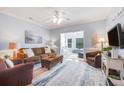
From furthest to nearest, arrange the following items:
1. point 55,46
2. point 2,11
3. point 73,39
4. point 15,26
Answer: point 73,39
point 55,46
point 15,26
point 2,11

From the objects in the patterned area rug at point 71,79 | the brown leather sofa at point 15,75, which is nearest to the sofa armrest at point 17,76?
the brown leather sofa at point 15,75

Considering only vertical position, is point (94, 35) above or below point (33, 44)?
above

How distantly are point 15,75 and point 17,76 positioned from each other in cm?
7

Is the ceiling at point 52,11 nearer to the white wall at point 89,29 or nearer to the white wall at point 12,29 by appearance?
the white wall at point 12,29

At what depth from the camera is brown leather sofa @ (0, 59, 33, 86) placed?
1.94 metres

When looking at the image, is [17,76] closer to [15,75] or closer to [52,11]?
[15,75]

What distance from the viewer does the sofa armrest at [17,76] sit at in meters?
1.93

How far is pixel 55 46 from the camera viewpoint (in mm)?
7246

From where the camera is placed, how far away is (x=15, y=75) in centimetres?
212

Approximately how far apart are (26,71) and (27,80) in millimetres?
265

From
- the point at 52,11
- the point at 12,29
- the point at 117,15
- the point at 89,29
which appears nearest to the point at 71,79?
the point at 117,15
